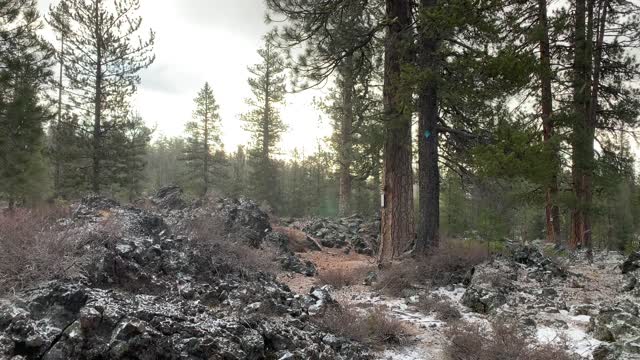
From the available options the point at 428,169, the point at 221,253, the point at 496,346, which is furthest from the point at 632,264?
the point at 221,253

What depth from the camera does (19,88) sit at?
53.6 feet

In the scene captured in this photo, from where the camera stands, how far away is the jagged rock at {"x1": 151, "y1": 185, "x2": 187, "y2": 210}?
51.3 ft

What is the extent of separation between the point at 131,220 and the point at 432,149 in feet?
19.3

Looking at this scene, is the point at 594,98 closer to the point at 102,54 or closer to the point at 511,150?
the point at 511,150

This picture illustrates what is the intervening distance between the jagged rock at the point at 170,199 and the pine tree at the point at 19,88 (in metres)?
4.79

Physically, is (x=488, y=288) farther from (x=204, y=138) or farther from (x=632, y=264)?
(x=204, y=138)

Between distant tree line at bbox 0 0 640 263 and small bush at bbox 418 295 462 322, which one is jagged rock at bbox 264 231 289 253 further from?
small bush at bbox 418 295 462 322

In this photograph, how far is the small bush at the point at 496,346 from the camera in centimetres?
439

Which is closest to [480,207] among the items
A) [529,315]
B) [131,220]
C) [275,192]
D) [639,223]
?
[529,315]

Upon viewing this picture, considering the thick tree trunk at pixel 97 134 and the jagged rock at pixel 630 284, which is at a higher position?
the thick tree trunk at pixel 97 134

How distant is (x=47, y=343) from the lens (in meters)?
3.56

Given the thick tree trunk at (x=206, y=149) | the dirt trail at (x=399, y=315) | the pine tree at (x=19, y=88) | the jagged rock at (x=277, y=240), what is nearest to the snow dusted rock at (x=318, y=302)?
the dirt trail at (x=399, y=315)

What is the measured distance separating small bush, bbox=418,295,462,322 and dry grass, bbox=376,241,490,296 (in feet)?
2.97

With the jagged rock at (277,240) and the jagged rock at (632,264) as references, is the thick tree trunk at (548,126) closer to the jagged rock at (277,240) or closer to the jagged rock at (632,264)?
the jagged rock at (632,264)
